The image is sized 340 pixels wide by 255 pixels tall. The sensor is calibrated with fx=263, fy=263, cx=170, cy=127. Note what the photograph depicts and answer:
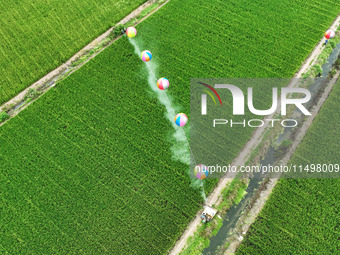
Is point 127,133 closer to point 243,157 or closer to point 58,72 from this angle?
point 243,157

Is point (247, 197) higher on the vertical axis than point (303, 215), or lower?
lower

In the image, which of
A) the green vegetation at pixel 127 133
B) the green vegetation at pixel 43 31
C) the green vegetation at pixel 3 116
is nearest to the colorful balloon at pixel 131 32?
the green vegetation at pixel 127 133

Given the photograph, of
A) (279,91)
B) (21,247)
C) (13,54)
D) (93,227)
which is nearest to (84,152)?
(93,227)

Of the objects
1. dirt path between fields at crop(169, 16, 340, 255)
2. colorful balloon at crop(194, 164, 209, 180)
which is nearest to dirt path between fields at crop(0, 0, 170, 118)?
colorful balloon at crop(194, 164, 209, 180)

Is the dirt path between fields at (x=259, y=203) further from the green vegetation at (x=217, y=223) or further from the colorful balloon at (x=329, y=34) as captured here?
the colorful balloon at (x=329, y=34)

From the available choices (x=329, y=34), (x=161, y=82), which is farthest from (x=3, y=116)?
(x=329, y=34)

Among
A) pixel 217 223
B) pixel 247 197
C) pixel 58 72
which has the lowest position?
pixel 217 223

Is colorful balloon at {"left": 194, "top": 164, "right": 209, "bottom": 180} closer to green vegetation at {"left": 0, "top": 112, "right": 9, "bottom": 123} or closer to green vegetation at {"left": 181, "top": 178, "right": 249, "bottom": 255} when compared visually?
green vegetation at {"left": 181, "top": 178, "right": 249, "bottom": 255}

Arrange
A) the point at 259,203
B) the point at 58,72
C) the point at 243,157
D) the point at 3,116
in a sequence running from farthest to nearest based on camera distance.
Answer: the point at 58,72 < the point at 3,116 < the point at 243,157 < the point at 259,203

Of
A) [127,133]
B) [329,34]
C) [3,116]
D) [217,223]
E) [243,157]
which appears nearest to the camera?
[217,223]
